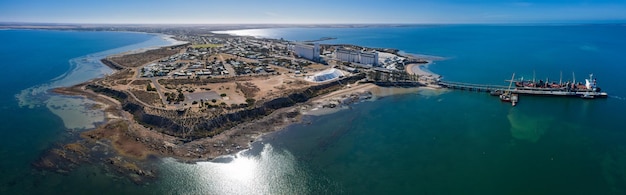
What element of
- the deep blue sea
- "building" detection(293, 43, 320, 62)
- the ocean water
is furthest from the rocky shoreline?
"building" detection(293, 43, 320, 62)

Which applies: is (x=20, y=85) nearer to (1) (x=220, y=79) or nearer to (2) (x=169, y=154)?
(1) (x=220, y=79)

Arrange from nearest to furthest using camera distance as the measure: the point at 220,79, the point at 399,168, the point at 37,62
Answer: the point at 399,168
the point at 220,79
the point at 37,62

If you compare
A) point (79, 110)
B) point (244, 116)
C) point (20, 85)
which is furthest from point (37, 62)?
point (244, 116)

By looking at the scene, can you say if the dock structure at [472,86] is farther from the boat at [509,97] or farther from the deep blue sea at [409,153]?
the deep blue sea at [409,153]

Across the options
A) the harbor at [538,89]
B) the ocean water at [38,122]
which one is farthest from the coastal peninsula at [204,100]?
the harbor at [538,89]

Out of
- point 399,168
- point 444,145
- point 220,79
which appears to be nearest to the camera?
point 399,168

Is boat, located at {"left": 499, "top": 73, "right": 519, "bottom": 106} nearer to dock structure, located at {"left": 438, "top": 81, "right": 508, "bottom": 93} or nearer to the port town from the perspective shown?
the port town

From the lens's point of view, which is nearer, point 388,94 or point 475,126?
point 475,126
